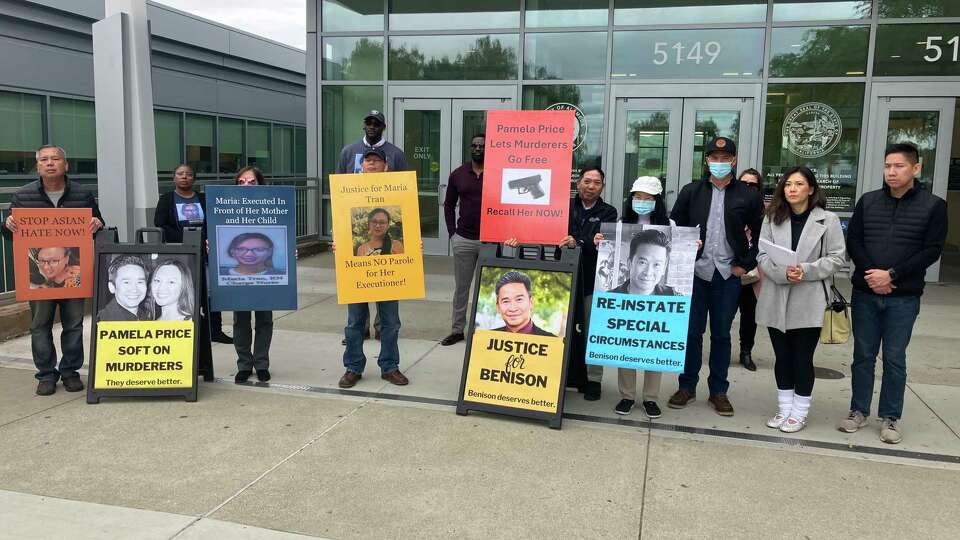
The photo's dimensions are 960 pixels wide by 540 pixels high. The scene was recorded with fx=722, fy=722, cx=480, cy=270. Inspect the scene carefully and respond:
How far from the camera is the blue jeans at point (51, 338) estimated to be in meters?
5.06

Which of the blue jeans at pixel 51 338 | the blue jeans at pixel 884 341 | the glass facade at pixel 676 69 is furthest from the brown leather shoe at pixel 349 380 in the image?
the glass facade at pixel 676 69

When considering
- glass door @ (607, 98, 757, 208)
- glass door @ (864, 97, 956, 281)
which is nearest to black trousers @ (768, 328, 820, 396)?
glass door @ (607, 98, 757, 208)

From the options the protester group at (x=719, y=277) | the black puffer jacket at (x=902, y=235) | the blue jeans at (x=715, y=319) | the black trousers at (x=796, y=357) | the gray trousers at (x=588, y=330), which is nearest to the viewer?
the black puffer jacket at (x=902, y=235)

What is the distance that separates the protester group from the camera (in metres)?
4.32

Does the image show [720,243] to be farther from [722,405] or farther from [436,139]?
[436,139]

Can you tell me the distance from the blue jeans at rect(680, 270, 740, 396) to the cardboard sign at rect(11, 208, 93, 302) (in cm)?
418

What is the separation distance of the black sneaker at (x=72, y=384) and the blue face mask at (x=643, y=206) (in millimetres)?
4072

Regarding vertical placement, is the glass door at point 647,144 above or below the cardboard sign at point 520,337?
above

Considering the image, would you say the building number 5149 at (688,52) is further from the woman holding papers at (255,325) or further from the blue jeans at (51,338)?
the blue jeans at (51,338)

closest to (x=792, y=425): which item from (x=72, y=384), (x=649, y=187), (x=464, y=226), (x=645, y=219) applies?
(x=645, y=219)

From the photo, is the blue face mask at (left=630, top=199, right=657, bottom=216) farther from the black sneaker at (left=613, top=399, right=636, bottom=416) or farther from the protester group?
the black sneaker at (left=613, top=399, right=636, bottom=416)

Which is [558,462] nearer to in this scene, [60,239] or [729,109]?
[60,239]

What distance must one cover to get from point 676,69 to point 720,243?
6952 millimetres

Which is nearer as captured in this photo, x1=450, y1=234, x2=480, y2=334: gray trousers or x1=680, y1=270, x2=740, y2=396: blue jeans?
x1=680, y1=270, x2=740, y2=396: blue jeans
